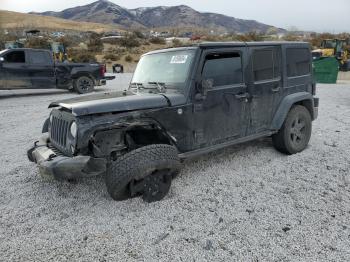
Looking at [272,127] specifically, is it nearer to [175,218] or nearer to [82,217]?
[175,218]

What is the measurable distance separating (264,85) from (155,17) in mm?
144879

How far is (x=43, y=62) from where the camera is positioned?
38.9ft

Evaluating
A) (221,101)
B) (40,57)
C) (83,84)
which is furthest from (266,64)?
(40,57)

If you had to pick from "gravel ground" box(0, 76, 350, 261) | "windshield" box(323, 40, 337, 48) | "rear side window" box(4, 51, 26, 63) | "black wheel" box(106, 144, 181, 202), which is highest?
"windshield" box(323, 40, 337, 48)

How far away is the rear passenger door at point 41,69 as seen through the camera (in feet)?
38.2

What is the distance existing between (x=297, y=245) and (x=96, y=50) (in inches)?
1312

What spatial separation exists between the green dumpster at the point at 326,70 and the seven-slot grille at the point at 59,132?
15.0 m

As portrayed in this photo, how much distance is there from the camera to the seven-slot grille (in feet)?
11.5

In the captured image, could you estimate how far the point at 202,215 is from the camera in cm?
326

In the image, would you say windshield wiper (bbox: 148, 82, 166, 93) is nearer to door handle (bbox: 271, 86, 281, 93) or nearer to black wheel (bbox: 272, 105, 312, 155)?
door handle (bbox: 271, 86, 281, 93)

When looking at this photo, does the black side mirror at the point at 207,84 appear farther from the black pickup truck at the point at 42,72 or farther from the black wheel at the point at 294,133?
the black pickup truck at the point at 42,72

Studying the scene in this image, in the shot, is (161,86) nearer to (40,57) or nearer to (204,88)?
(204,88)

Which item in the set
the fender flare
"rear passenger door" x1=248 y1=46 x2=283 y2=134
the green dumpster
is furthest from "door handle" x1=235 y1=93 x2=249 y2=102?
the green dumpster

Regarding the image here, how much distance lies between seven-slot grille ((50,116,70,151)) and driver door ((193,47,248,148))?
1.51m
